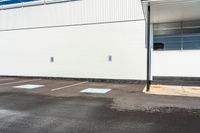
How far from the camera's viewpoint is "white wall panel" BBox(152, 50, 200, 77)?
377 inches

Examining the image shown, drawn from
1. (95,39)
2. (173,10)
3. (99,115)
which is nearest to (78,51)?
(95,39)

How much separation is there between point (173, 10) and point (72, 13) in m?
6.69

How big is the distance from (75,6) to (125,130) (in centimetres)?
1031

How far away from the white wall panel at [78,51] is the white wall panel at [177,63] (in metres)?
0.89

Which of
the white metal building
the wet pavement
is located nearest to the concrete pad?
the wet pavement

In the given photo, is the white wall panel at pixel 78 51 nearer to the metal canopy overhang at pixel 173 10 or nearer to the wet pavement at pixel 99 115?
the metal canopy overhang at pixel 173 10

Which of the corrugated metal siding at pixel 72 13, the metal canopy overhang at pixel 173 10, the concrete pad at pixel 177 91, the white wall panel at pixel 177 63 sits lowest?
the concrete pad at pixel 177 91

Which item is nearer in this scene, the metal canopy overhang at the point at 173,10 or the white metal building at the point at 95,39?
the metal canopy overhang at the point at 173,10

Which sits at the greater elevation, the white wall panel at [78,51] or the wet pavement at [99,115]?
the white wall panel at [78,51]

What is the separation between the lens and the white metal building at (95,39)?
10017 mm

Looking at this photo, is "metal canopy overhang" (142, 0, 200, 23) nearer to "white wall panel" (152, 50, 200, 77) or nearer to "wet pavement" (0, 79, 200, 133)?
"white wall panel" (152, 50, 200, 77)

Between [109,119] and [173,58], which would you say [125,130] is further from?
[173,58]

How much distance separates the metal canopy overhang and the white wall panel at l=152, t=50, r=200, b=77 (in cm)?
189

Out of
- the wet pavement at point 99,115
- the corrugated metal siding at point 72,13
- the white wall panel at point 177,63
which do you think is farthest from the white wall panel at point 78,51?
the wet pavement at point 99,115
